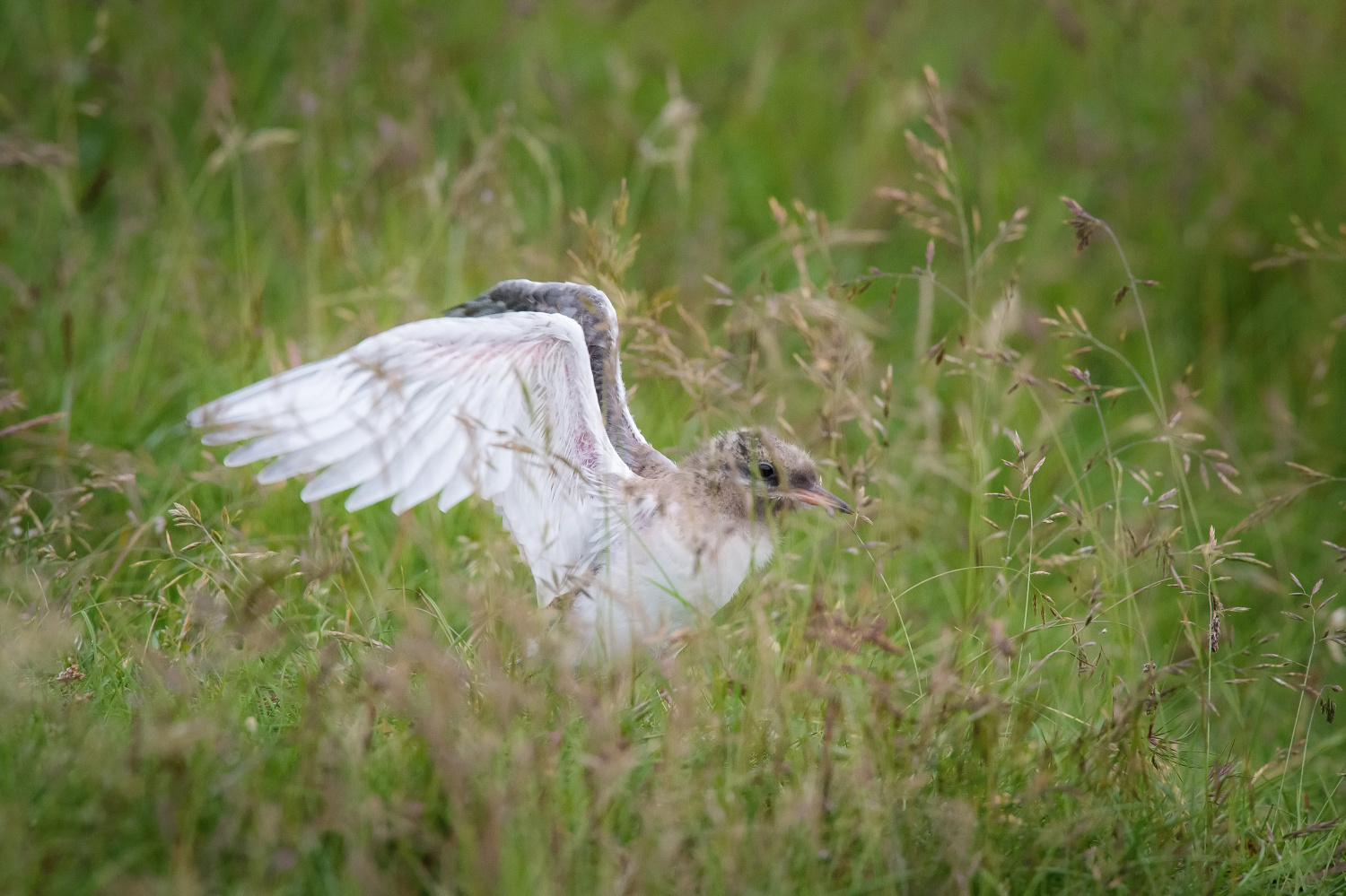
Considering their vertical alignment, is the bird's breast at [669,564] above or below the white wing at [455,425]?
below

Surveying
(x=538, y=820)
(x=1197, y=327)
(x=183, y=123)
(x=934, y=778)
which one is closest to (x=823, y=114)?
(x=1197, y=327)

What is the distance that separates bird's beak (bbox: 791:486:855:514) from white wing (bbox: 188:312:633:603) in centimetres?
55

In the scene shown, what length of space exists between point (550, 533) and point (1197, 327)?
4.92 m

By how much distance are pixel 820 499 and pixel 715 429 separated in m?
1.77

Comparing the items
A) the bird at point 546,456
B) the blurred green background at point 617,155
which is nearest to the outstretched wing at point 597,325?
the bird at point 546,456

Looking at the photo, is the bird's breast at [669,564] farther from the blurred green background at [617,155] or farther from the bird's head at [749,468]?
the blurred green background at [617,155]

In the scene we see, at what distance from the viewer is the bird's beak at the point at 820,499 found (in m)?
3.66

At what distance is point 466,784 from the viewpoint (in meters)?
2.49

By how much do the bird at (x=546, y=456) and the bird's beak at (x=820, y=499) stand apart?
10mm

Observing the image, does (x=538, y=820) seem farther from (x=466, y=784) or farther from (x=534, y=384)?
(x=534, y=384)

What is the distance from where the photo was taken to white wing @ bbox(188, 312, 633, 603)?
2.96 meters

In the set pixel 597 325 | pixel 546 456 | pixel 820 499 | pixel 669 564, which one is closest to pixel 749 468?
pixel 820 499

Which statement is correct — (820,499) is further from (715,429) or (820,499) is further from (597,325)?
(715,429)

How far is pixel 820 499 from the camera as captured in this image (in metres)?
3.70
